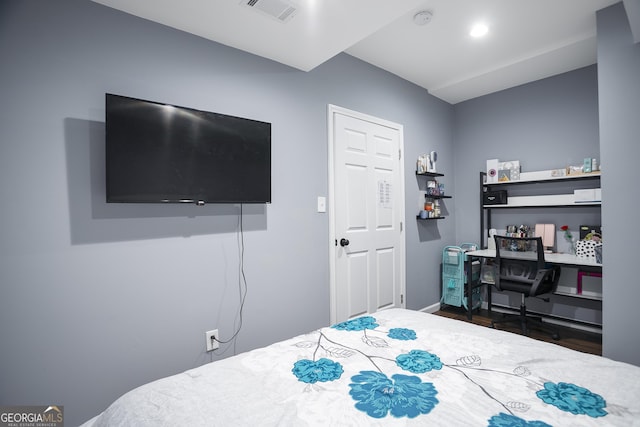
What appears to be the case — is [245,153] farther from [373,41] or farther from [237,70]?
[373,41]

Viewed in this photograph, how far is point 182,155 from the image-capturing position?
183cm

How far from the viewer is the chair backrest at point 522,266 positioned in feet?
9.22

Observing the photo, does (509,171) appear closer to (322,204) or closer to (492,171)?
(492,171)

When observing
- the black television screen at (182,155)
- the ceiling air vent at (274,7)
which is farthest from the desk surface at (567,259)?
the ceiling air vent at (274,7)

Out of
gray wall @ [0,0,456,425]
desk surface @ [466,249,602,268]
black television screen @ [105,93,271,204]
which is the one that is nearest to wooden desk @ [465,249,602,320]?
desk surface @ [466,249,602,268]

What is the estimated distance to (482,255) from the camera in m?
3.28

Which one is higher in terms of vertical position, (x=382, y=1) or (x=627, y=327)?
(x=382, y=1)

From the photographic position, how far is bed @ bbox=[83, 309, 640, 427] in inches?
34.5

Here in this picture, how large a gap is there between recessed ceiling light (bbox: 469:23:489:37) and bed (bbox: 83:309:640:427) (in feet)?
7.96

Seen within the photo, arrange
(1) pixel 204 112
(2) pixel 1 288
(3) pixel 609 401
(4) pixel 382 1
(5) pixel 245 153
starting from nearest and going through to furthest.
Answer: (3) pixel 609 401
(2) pixel 1 288
(4) pixel 382 1
(1) pixel 204 112
(5) pixel 245 153

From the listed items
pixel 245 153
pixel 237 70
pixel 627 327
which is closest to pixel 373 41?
pixel 237 70

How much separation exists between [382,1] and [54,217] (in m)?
2.17

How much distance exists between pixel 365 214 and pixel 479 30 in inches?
72.5

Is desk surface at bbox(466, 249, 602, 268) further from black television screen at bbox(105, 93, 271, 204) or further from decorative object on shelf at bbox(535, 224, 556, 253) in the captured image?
black television screen at bbox(105, 93, 271, 204)
